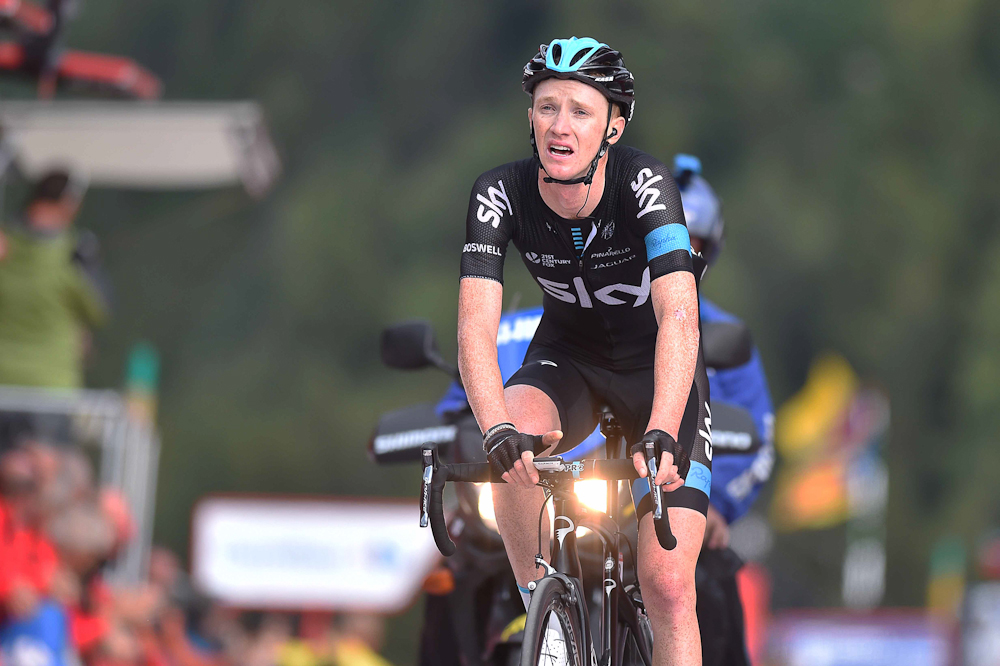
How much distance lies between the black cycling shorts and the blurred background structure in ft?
123

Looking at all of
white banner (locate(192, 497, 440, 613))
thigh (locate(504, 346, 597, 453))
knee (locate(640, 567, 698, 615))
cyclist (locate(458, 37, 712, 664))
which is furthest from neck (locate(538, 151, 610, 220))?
white banner (locate(192, 497, 440, 613))

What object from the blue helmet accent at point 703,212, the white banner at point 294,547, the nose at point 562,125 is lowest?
the white banner at point 294,547

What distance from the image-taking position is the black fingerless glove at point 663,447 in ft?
14.0

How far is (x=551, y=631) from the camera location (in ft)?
14.8

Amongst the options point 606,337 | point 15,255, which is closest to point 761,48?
point 15,255

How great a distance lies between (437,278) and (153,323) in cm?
952

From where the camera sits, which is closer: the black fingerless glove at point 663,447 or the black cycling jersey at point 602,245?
the black fingerless glove at point 663,447

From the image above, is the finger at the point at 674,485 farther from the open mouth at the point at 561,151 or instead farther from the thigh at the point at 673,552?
the open mouth at the point at 561,151

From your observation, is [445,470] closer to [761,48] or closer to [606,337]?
[606,337]

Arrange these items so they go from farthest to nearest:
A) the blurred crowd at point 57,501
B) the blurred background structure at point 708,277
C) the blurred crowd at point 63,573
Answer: the blurred background structure at point 708,277
the blurred crowd at point 57,501
the blurred crowd at point 63,573

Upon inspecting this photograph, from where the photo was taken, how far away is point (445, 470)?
448cm

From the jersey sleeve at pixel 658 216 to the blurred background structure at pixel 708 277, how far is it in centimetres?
3778

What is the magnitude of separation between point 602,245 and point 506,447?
0.84 metres

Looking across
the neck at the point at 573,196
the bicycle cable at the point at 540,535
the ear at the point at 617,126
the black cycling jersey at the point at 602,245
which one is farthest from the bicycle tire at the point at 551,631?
the ear at the point at 617,126
